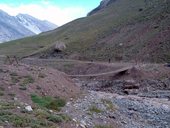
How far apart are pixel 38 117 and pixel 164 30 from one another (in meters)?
76.4

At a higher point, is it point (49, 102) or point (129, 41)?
point (129, 41)

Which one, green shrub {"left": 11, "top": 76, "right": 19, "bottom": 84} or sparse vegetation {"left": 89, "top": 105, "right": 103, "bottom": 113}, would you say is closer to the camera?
sparse vegetation {"left": 89, "top": 105, "right": 103, "bottom": 113}

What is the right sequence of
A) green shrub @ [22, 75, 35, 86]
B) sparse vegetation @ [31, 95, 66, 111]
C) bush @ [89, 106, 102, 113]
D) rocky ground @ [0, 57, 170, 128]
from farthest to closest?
green shrub @ [22, 75, 35, 86]
bush @ [89, 106, 102, 113]
sparse vegetation @ [31, 95, 66, 111]
rocky ground @ [0, 57, 170, 128]

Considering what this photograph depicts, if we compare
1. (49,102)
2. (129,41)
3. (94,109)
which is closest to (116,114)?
(94,109)

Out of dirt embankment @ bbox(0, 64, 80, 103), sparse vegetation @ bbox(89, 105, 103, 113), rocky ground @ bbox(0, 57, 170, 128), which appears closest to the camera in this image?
rocky ground @ bbox(0, 57, 170, 128)

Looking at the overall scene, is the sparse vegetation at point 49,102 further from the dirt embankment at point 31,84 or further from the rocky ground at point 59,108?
the dirt embankment at point 31,84

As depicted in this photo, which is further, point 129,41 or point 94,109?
point 129,41

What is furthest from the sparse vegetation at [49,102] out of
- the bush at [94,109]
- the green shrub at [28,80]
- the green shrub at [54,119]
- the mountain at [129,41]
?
the mountain at [129,41]

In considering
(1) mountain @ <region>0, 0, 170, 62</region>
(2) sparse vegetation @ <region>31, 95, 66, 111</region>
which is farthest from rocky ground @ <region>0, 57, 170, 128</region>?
(1) mountain @ <region>0, 0, 170, 62</region>

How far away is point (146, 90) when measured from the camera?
56.9m

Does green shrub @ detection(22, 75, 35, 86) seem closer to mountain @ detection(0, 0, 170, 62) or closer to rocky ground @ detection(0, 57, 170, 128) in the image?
rocky ground @ detection(0, 57, 170, 128)

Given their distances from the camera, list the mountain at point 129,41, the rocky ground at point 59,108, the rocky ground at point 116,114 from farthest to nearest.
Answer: the mountain at point 129,41 → the rocky ground at point 116,114 → the rocky ground at point 59,108

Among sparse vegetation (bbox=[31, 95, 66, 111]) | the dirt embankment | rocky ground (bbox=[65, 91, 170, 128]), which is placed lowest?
rocky ground (bbox=[65, 91, 170, 128])

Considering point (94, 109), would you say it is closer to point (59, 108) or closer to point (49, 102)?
point (59, 108)
